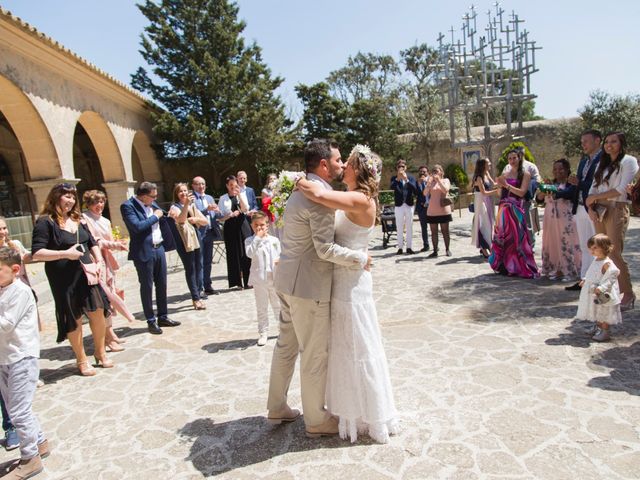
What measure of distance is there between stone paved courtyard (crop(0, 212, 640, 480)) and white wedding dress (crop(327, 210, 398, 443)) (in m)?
0.23

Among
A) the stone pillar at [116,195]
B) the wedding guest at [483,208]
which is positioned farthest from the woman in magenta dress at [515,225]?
the stone pillar at [116,195]

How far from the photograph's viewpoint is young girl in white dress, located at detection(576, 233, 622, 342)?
169 inches

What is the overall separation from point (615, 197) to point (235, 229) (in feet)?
18.1

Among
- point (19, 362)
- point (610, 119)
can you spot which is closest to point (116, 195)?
point (19, 362)

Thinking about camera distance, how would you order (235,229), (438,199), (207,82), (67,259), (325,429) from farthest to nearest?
(207,82) < (438,199) < (235,229) < (67,259) < (325,429)

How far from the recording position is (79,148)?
20625 mm

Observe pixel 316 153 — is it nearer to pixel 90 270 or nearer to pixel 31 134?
pixel 90 270

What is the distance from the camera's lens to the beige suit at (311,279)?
9.41ft

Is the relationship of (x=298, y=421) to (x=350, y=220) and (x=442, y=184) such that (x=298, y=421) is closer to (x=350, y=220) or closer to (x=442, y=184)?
(x=350, y=220)

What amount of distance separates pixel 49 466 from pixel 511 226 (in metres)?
6.79

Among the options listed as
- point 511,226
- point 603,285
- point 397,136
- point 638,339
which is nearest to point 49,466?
point 603,285

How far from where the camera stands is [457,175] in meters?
22.5

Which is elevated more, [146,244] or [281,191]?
[281,191]

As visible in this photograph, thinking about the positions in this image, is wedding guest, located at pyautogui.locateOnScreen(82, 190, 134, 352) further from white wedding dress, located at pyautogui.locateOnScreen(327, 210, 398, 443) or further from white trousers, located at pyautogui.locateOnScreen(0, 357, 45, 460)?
white wedding dress, located at pyautogui.locateOnScreen(327, 210, 398, 443)
